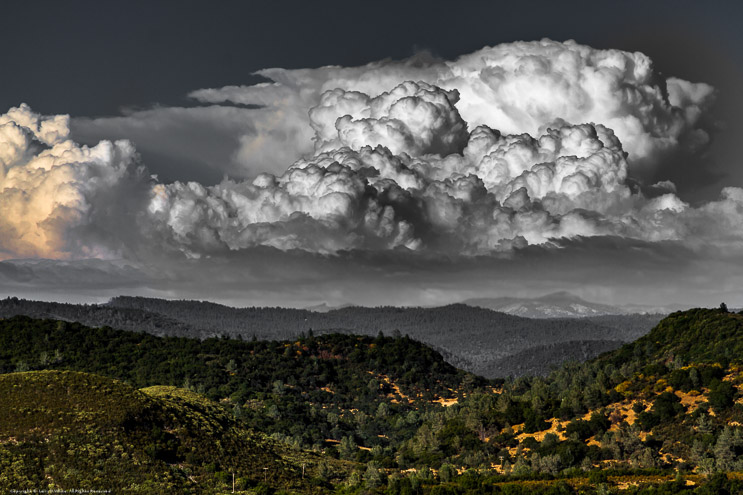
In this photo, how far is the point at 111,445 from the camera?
370 ft

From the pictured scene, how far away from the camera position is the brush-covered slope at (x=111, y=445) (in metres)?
104

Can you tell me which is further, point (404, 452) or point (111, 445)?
point (404, 452)

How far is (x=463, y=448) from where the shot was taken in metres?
188

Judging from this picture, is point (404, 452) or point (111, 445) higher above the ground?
point (111, 445)

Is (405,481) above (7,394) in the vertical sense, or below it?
below

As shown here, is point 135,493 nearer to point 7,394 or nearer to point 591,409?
point 7,394

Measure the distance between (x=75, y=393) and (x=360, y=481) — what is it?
2055 inches

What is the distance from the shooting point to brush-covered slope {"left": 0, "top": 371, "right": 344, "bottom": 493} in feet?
342

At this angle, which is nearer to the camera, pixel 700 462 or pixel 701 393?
pixel 700 462

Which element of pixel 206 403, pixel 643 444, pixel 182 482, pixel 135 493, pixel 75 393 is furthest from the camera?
pixel 206 403

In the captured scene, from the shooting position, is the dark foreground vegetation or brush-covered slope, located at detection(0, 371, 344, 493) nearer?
brush-covered slope, located at detection(0, 371, 344, 493)

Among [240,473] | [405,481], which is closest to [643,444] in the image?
[405,481]

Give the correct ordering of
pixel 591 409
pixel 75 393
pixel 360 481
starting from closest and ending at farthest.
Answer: pixel 75 393
pixel 360 481
pixel 591 409

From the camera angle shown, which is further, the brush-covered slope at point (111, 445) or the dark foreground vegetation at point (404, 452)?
the dark foreground vegetation at point (404, 452)
